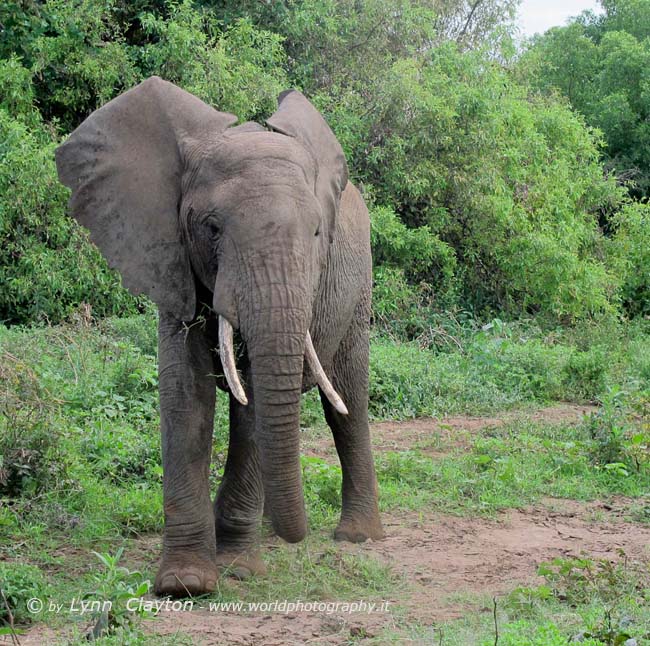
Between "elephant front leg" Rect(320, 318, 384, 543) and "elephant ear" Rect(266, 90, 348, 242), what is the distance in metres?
1.15

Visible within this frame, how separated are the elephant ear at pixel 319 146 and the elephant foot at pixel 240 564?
1.55m

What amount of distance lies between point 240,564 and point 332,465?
2144 millimetres

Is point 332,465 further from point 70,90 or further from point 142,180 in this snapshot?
point 70,90

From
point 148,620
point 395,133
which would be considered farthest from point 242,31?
point 148,620

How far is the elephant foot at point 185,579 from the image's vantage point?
4.61 metres

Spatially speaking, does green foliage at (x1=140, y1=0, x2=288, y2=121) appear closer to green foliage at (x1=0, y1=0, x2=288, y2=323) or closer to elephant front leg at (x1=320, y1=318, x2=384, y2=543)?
green foliage at (x1=0, y1=0, x2=288, y2=323)

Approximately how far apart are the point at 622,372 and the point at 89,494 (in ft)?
20.7

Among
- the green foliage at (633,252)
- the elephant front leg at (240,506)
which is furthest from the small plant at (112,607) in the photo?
the green foliage at (633,252)

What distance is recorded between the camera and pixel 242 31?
12742 millimetres

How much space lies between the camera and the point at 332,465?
A: 7.08 meters

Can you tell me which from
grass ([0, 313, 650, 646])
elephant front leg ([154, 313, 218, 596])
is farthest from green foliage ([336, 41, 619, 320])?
elephant front leg ([154, 313, 218, 596])

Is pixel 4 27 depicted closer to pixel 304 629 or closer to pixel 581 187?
pixel 581 187

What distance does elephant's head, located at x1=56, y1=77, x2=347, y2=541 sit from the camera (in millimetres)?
4156

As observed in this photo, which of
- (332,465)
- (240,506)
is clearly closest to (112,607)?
(240,506)
